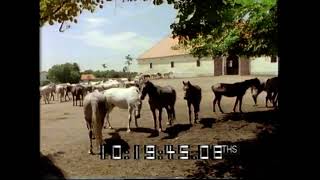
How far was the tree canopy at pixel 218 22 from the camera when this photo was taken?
9805 mm

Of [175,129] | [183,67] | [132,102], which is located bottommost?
[175,129]

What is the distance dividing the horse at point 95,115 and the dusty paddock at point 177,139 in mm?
307

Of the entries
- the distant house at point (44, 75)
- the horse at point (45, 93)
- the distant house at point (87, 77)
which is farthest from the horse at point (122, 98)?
the horse at point (45, 93)

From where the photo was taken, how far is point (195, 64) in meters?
14.0

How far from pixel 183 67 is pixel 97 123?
4.94 meters

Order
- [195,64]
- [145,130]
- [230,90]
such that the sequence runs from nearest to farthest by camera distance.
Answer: [145,130] < [230,90] < [195,64]

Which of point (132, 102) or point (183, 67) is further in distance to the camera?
point (183, 67)

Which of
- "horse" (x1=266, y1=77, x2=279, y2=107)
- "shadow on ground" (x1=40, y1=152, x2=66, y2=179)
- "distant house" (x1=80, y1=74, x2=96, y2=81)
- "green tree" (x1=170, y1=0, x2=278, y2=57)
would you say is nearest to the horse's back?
"green tree" (x1=170, y1=0, x2=278, y2=57)

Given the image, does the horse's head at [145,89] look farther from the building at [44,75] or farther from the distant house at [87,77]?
the distant house at [87,77]

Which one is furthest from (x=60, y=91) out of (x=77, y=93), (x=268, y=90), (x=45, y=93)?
(x=268, y=90)
